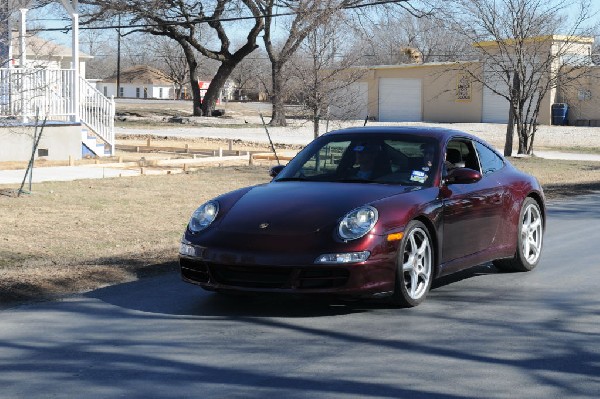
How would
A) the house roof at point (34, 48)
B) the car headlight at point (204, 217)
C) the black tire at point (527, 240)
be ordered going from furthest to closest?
the house roof at point (34, 48), the black tire at point (527, 240), the car headlight at point (204, 217)

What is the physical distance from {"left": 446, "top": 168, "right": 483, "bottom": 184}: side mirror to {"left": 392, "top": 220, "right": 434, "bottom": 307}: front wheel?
2.37 feet

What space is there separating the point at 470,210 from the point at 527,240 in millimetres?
1325

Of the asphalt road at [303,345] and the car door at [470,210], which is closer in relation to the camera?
the asphalt road at [303,345]

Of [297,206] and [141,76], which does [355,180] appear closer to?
[297,206]

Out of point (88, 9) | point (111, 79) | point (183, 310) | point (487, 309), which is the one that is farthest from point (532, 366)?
point (111, 79)

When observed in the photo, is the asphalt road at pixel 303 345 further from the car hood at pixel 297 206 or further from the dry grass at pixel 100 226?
the car hood at pixel 297 206

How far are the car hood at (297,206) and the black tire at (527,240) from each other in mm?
1858

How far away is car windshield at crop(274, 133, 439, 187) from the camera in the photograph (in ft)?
28.0

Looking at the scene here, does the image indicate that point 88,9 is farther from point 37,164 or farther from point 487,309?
point 487,309

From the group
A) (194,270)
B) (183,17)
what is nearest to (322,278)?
(194,270)

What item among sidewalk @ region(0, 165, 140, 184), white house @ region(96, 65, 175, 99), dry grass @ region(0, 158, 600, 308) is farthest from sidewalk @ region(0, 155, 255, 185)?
white house @ region(96, 65, 175, 99)

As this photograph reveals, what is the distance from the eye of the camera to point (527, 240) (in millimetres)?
9734

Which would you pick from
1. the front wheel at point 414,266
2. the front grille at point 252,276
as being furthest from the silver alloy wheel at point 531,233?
the front grille at point 252,276

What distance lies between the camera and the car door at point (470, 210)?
8.41m
